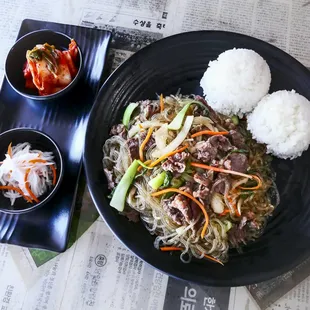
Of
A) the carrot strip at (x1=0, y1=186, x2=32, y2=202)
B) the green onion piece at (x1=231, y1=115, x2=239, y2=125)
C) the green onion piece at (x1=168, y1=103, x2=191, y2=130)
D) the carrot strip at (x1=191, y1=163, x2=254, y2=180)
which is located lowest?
the carrot strip at (x1=0, y1=186, x2=32, y2=202)

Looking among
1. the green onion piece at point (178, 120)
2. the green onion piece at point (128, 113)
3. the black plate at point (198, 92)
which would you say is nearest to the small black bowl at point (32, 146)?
the black plate at point (198, 92)

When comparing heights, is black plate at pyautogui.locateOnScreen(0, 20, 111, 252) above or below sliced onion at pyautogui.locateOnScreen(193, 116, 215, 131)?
below

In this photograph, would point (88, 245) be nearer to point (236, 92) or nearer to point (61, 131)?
point (61, 131)

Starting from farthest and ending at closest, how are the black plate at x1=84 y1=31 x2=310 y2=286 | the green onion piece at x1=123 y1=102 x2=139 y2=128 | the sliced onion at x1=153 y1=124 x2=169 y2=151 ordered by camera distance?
the green onion piece at x1=123 y1=102 x2=139 y2=128, the sliced onion at x1=153 y1=124 x2=169 y2=151, the black plate at x1=84 y1=31 x2=310 y2=286

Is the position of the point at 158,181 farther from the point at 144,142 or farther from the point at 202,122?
the point at 202,122

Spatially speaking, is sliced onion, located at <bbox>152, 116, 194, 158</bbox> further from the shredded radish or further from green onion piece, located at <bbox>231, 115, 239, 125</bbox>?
the shredded radish

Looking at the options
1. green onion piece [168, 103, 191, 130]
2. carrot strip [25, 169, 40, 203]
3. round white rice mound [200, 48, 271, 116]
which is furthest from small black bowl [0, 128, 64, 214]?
round white rice mound [200, 48, 271, 116]

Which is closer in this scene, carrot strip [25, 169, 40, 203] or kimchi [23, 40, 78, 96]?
carrot strip [25, 169, 40, 203]

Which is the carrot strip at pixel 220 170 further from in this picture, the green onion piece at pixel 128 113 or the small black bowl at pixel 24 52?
the small black bowl at pixel 24 52
